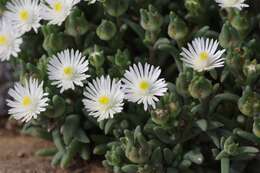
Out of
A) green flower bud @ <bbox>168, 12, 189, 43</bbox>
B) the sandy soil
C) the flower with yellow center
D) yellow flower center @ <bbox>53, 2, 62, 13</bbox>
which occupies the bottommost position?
the sandy soil

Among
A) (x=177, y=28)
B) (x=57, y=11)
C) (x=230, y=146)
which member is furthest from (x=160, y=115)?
(x=57, y=11)

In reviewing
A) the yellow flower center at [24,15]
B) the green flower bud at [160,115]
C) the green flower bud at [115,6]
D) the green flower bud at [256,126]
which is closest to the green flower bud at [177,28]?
the green flower bud at [115,6]

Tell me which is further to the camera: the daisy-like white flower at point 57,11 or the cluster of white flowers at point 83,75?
the daisy-like white flower at point 57,11

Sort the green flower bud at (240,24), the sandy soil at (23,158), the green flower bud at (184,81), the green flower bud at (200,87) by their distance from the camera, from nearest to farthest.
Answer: the green flower bud at (200,87)
the green flower bud at (184,81)
the green flower bud at (240,24)
the sandy soil at (23,158)

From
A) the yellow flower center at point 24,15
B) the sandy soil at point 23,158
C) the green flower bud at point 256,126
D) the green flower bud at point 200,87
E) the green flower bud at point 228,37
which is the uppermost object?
the yellow flower center at point 24,15

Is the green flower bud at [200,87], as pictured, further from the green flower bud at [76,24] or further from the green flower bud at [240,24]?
the green flower bud at [76,24]

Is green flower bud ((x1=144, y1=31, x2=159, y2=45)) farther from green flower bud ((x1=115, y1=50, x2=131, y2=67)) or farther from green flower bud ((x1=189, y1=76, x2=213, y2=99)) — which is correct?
green flower bud ((x1=189, y1=76, x2=213, y2=99))

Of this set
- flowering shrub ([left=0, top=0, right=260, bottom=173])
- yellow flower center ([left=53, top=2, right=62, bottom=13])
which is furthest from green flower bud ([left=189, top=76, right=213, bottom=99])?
yellow flower center ([left=53, top=2, right=62, bottom=13])
